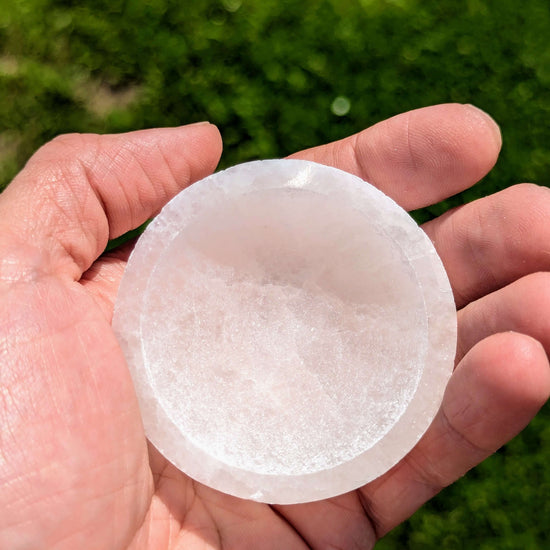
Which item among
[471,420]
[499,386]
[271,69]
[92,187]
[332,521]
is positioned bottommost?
[332,521]

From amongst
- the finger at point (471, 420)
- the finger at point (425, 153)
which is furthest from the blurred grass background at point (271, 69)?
the finger at point (471, 420)

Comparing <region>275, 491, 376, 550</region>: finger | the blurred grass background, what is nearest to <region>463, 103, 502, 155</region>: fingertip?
the blurred grass background

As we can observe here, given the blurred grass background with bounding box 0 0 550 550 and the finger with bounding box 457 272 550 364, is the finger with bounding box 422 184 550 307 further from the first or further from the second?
the blurred grass background with bounding box 0 0 550 550

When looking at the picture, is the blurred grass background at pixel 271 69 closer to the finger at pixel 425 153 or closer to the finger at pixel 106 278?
the finger at pixel 425 153

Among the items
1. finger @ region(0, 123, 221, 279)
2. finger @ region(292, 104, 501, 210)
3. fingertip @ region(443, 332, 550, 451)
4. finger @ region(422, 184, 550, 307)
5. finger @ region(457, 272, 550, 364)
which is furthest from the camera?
finger @ region(292, 104, 501, 210)

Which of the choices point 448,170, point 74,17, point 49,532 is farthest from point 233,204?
point 74,17

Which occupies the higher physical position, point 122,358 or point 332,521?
point 122,358

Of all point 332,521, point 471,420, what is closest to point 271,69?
point 471,420

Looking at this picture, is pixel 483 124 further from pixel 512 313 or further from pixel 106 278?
pixel 106 278

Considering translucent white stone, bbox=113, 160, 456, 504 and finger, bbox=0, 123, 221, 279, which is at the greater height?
finger, bbox=0, 123, 221, 279
